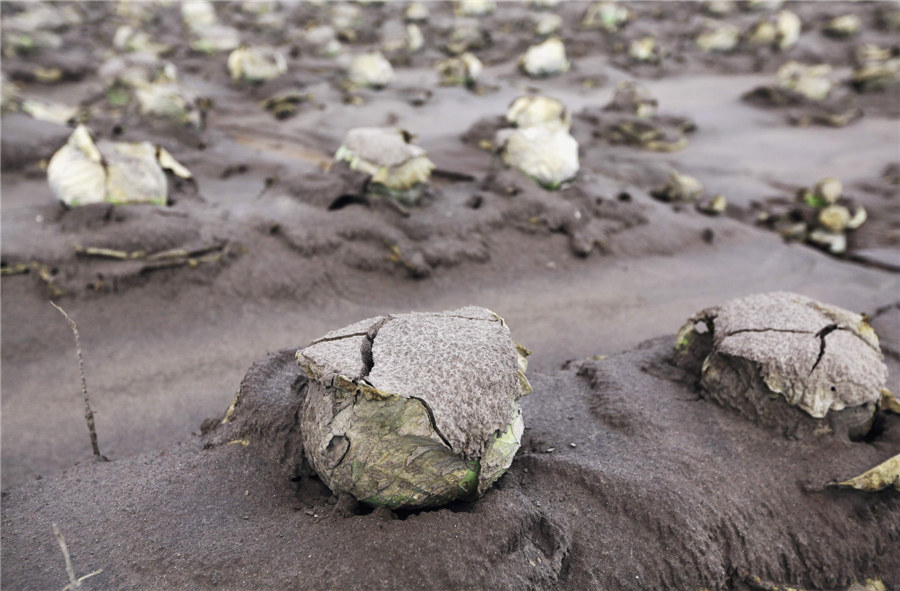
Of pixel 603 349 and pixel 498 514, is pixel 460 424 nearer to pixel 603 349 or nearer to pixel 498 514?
pixel 498 514

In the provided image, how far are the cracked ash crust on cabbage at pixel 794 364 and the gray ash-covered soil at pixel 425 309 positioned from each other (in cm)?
11

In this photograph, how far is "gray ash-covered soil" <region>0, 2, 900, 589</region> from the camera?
156 centimetres

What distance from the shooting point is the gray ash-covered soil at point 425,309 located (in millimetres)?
1559

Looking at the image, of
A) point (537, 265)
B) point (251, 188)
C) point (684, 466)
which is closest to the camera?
point (684, 466)

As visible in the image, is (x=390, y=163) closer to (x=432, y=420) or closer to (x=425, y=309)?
(x=425, y=309)

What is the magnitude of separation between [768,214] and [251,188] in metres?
5.10

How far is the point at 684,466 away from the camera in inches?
76.2

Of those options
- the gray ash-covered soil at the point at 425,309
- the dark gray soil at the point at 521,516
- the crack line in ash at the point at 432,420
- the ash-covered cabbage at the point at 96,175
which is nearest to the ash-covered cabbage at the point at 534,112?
the gray ash-covered soil at the point at 425,309

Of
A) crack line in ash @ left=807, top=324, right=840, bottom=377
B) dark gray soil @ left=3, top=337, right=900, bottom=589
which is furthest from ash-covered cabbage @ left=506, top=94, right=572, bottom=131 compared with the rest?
dark gray soil @ left=3, top=337, right=900, bottom=589

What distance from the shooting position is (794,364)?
2062mm

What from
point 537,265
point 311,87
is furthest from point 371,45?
point 537,265

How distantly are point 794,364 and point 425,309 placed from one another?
226cm

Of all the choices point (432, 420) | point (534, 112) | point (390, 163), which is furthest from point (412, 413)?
point (534, 112)

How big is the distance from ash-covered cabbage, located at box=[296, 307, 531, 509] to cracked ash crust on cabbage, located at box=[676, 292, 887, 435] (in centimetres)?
112
